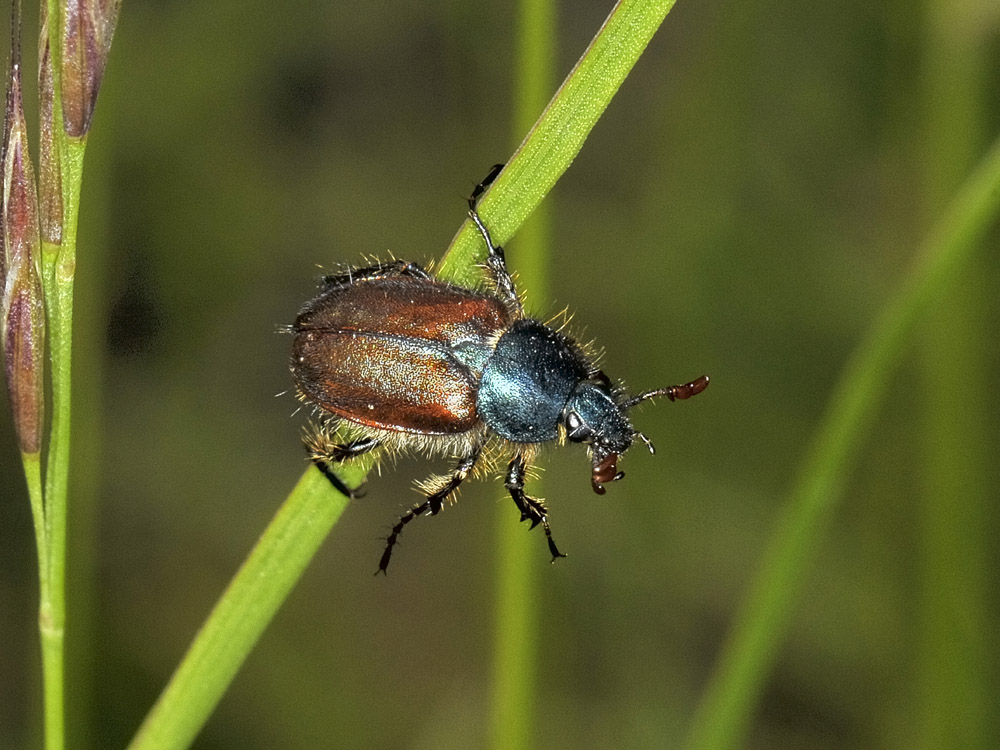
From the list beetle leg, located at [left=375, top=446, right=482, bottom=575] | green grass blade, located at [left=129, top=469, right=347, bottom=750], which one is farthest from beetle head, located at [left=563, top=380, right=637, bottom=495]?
green grass blade, located at [left=129, top=469, right=347, bottom=750]

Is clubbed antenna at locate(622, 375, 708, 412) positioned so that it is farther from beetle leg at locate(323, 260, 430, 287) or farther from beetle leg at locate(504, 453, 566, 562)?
beetle leg at locate(323, 260, 430, 287)

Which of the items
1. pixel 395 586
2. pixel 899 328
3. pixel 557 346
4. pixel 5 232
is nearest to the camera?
pixel 5 232

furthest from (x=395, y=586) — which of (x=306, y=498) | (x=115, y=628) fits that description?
(x=306, y=498)

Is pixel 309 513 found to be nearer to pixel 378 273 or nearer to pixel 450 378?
pixel 450 378

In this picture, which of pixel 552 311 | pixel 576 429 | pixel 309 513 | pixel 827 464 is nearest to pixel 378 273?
pixel 576 429

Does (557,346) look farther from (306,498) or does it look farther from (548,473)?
(548,473)

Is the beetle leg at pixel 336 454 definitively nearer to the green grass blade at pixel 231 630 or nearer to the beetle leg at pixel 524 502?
the green grass blade at pixel 231 630

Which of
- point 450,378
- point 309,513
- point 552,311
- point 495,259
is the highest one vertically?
point 552,311
